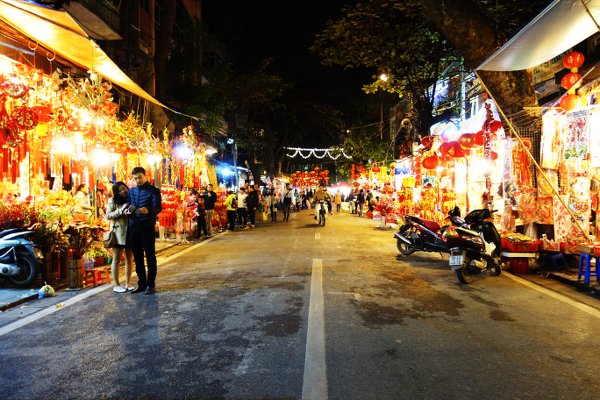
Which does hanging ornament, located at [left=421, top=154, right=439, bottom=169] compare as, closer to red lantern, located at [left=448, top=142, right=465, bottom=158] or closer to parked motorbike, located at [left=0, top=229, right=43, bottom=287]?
red lantern, located at [left=448, top=142, right=465, bottom=158]

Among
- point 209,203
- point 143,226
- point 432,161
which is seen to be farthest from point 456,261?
point 209,203

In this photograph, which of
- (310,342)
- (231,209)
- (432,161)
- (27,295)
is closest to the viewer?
(310,342)

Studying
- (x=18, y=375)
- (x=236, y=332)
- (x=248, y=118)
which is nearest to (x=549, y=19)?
(x=236, y=332)

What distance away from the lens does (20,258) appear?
27.1ft

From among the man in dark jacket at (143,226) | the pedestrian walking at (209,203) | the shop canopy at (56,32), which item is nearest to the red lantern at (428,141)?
the pedestrian walking at (209,203)

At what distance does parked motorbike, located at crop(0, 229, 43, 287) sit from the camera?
8.19m

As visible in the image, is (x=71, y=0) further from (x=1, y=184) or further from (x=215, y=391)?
(x=215, y=391)

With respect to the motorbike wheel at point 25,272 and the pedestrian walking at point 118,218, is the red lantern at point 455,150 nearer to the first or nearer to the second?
the pedestrian walking at point 118,218

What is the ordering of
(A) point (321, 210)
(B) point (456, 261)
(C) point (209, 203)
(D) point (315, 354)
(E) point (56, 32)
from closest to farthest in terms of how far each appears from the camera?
(D) point (315, 354)
(B) point (456, 261)
(E) point (56, 32)
(C) point (209, 203)
(A) point (321, 210)

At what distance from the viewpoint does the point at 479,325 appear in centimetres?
586

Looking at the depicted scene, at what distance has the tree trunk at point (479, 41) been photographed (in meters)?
10.6

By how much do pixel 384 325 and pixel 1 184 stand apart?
871 cm

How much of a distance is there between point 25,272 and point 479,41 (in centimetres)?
1099

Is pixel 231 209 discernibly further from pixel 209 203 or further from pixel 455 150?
pixel 455 150
